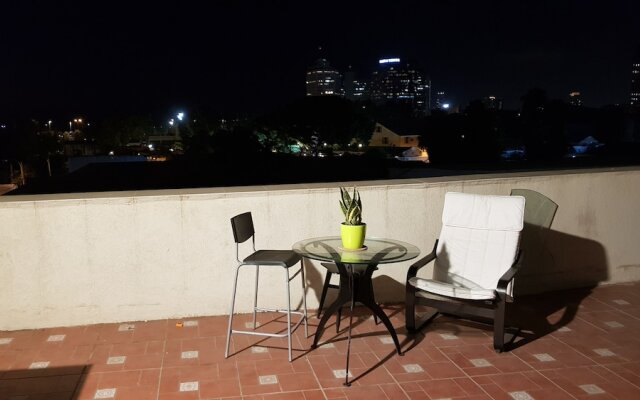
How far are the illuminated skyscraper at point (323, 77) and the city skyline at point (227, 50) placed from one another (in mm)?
60456

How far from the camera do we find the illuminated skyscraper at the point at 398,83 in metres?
178

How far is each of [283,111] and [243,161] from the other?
1636cm

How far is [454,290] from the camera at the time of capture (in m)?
4.11

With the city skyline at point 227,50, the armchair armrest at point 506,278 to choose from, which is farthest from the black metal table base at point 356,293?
the city skyline at point 227,50

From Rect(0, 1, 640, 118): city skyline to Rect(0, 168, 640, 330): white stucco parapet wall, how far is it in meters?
55.4

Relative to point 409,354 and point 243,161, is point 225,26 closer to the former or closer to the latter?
point 243,161

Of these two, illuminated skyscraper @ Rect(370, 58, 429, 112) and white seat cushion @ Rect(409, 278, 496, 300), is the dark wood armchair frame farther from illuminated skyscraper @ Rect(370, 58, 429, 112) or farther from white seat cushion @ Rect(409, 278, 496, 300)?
illuminated skyscraper @ Rect(370, 58, 429, 112)

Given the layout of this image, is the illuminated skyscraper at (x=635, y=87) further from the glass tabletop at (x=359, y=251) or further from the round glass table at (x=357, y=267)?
the round glass table at (x=357, y=267)

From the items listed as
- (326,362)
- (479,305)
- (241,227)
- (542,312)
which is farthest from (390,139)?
(326,362)

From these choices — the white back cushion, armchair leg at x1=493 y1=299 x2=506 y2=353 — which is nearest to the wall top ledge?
the white back cushion

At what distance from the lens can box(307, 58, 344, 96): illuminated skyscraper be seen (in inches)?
6919

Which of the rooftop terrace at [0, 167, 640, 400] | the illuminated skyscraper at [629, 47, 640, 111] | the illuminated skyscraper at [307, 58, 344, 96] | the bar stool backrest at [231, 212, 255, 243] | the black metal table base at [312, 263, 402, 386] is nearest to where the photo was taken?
the rooftop terrace at [0, 167, 640, 400]

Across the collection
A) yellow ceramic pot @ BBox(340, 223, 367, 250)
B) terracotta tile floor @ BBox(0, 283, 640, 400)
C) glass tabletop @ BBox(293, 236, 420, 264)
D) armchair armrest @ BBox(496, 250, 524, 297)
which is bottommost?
terracotta tile floor @ BBox(0, 283, 640, 400)

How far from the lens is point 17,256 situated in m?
4.40
